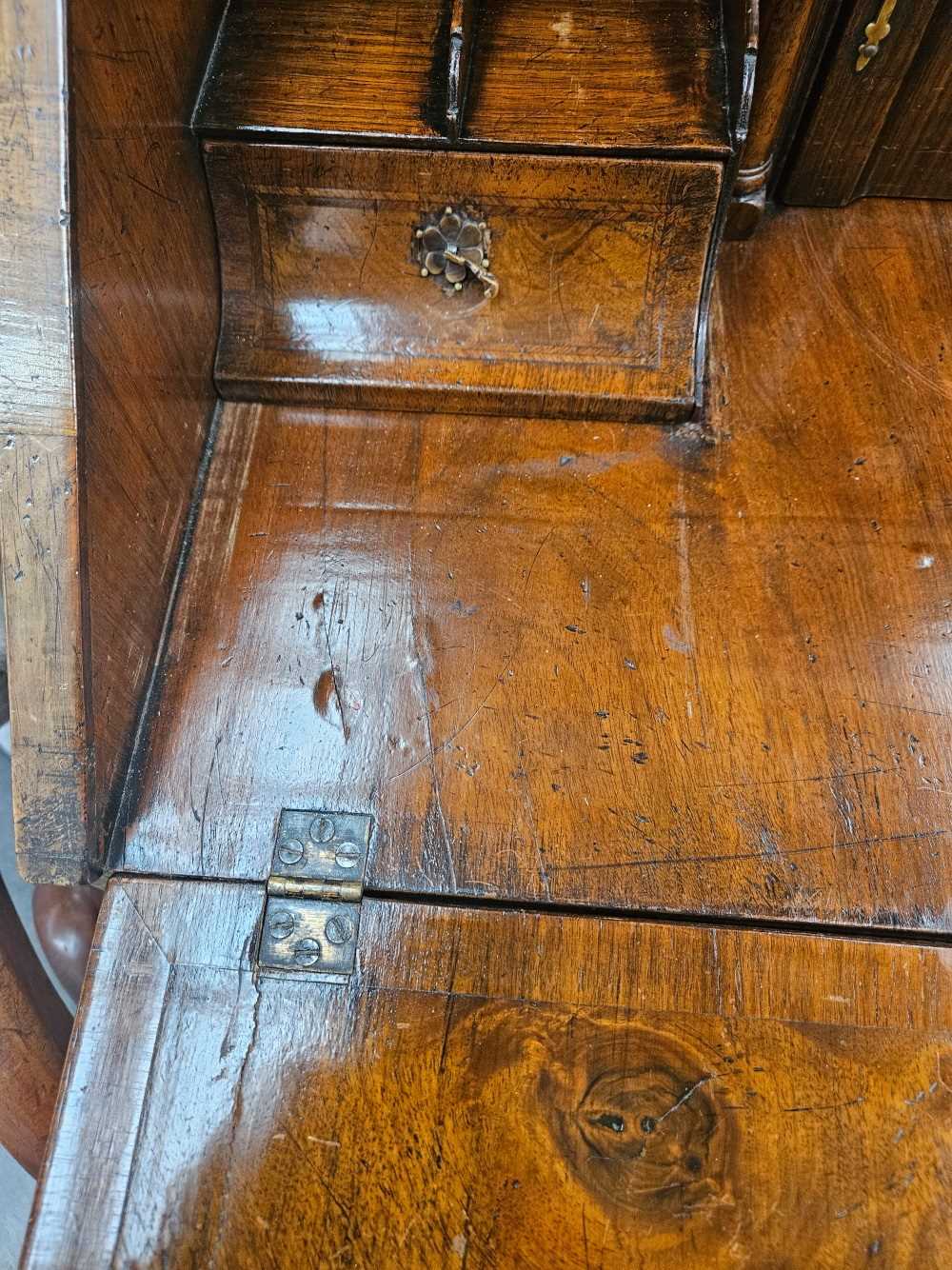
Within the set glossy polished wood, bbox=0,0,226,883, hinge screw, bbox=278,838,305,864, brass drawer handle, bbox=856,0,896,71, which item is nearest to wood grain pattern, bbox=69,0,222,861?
glossy polished wood, bbox=0,0,226,883

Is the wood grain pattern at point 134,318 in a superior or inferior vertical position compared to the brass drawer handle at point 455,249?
inferior

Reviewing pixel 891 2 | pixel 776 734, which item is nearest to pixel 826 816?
pixel 776 734

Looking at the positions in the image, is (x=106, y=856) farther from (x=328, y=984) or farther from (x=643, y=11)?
(x=643, y=11)

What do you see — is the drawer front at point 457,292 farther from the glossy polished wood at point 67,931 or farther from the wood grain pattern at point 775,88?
A: the glossy polished wood at point 67,931

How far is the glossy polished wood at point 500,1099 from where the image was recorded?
27.3 inches

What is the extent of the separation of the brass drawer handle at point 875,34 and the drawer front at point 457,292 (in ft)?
0.97

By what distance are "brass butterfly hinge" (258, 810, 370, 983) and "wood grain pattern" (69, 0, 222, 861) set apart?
16 cm

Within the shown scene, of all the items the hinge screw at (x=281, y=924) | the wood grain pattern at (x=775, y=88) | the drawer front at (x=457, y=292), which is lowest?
the hinge screw at (x=281, y=924)

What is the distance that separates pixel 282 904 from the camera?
81 cm

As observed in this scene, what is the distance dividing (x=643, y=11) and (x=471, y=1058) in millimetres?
1094

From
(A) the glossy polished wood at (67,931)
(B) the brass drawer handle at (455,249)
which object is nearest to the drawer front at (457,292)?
(B) the brass drawer handle at (455,249)

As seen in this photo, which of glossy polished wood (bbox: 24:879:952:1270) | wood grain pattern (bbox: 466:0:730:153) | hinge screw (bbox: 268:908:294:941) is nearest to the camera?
glossy polished wood (bbox: 24:879:952:1270)

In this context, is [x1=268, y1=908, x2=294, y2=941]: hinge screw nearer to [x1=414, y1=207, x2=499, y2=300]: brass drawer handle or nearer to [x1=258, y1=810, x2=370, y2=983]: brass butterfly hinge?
[x1=258, y1=810, x2=370, y2=983]: brass butterfly hinge

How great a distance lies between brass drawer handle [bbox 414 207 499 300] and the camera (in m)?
1.00
